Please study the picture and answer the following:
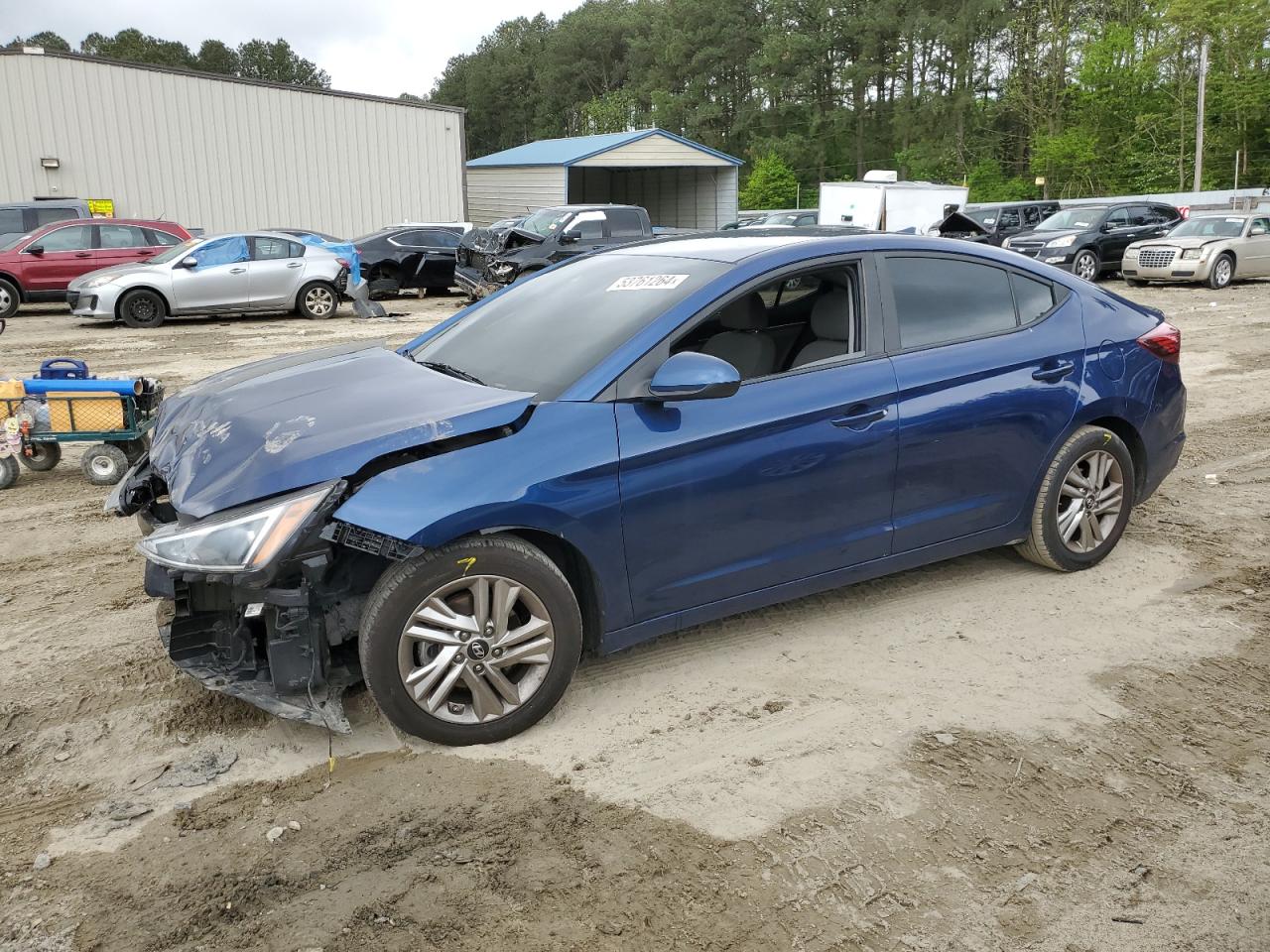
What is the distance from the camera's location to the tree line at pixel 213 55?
82125 mm

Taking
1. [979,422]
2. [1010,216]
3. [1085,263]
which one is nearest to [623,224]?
[1085,263]

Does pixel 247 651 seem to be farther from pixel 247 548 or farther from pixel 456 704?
pixel 456 704

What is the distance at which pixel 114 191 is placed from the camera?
26438mm

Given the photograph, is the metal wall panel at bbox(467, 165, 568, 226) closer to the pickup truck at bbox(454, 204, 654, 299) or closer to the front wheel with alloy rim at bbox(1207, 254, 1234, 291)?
the pickup truck at bbox(454, 204, 654, 299)

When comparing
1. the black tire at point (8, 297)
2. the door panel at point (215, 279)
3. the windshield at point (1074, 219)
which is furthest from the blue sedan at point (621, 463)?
the windshield at point (1074, 219)

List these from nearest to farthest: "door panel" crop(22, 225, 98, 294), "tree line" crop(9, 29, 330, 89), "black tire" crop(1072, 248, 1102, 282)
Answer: "door panel" crop(22, 225, 98, 294) < "black tire" crop(1072, 248, 1102, 282) < "tree line" crop(9, 29, 330, 89)

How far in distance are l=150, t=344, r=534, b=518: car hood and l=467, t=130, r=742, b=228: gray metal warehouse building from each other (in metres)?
32.5

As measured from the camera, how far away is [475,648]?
3.42 m

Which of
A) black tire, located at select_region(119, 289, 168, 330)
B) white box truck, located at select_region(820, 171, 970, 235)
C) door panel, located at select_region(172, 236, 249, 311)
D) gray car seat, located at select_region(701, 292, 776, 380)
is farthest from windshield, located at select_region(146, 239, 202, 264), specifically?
white box truck, located at select_region(820, 171, 970, 235)

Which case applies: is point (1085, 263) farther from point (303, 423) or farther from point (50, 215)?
point (303, 423)

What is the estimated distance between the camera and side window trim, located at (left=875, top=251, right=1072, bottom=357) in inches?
172

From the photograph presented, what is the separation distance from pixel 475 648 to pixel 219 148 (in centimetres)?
2758

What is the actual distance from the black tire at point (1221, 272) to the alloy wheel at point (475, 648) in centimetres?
2031

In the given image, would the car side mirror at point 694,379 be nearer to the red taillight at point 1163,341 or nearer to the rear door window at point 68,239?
the red taillight at point 1163,341
